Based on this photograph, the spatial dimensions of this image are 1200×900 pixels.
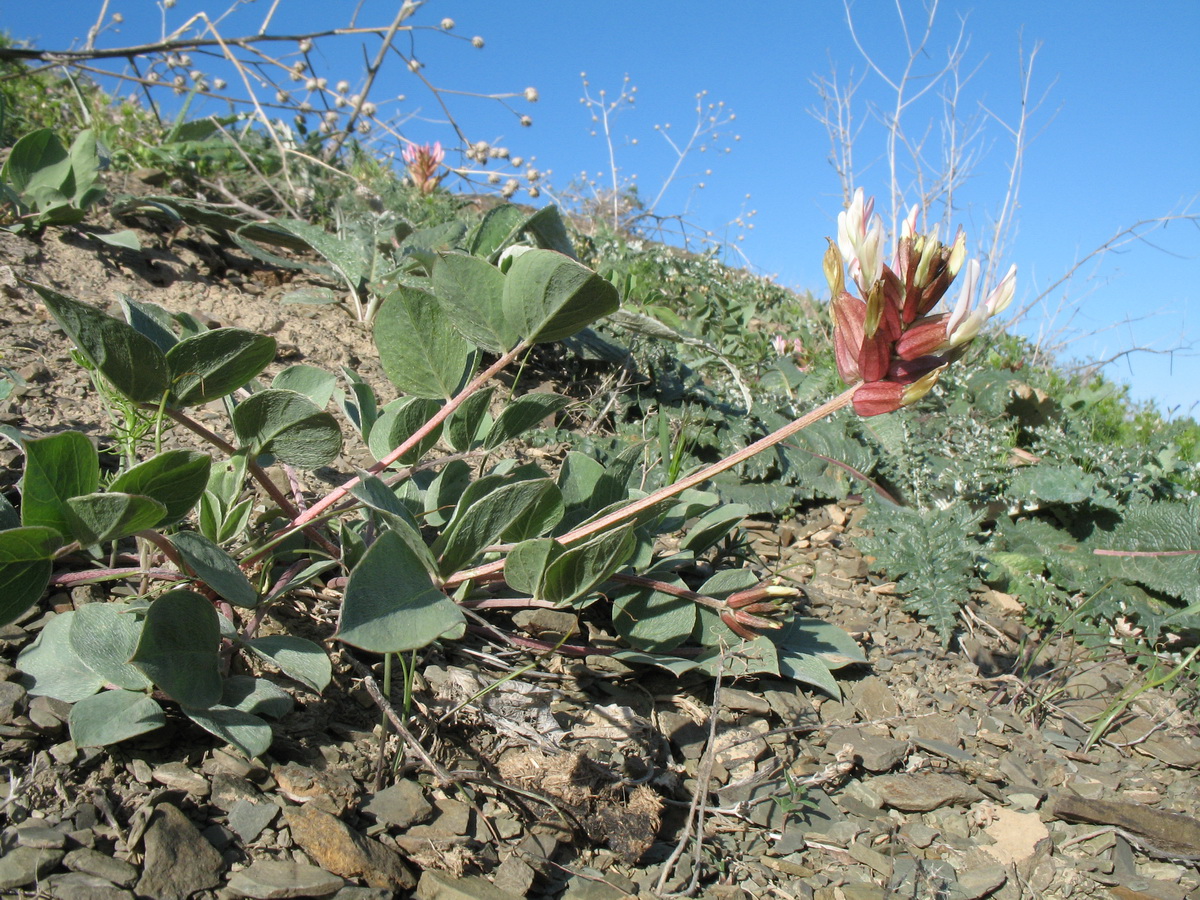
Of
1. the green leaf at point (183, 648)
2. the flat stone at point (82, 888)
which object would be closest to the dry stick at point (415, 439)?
the green leaf at point (183, 648)

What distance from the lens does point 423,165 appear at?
15.8 ft

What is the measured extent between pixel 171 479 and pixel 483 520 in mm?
458

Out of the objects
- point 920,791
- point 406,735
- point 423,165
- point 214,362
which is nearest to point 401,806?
point 406,735

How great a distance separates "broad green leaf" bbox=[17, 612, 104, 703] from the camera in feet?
4.11

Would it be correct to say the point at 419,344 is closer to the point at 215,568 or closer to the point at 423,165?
the point at 215,568

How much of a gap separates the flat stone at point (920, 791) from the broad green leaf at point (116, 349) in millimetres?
1577

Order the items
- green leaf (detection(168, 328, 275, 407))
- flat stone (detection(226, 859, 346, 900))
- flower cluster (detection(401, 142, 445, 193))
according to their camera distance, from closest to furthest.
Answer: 1. flat stone (detection(226, 859, 346, 900))
2. green leaf (detection(168, 328, 275, 407))
3. flower cluster (detection(401, 142, 445, 193))

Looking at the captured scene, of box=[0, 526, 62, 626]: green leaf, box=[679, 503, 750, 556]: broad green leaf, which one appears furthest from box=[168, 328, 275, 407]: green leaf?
box=[679, 503, 750, 556]: broad green leaf

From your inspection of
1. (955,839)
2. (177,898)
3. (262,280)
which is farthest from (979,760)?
(262,280)

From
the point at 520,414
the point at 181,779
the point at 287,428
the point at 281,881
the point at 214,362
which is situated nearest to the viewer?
the point at 281,881

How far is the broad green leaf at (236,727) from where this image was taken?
120cm

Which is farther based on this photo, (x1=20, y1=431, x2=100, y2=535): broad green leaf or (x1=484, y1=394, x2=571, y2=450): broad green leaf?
(x1=484, y1=394, x2=571, y2=450): broad green leaf

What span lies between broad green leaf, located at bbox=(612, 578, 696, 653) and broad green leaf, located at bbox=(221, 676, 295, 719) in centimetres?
65

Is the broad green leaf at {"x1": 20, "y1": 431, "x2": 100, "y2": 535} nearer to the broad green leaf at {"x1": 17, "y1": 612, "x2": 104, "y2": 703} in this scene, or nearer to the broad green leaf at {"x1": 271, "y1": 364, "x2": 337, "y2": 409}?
the broad green leaf at {"x1": 17, "y1": 612, "x2": 104, "y2": 703}
